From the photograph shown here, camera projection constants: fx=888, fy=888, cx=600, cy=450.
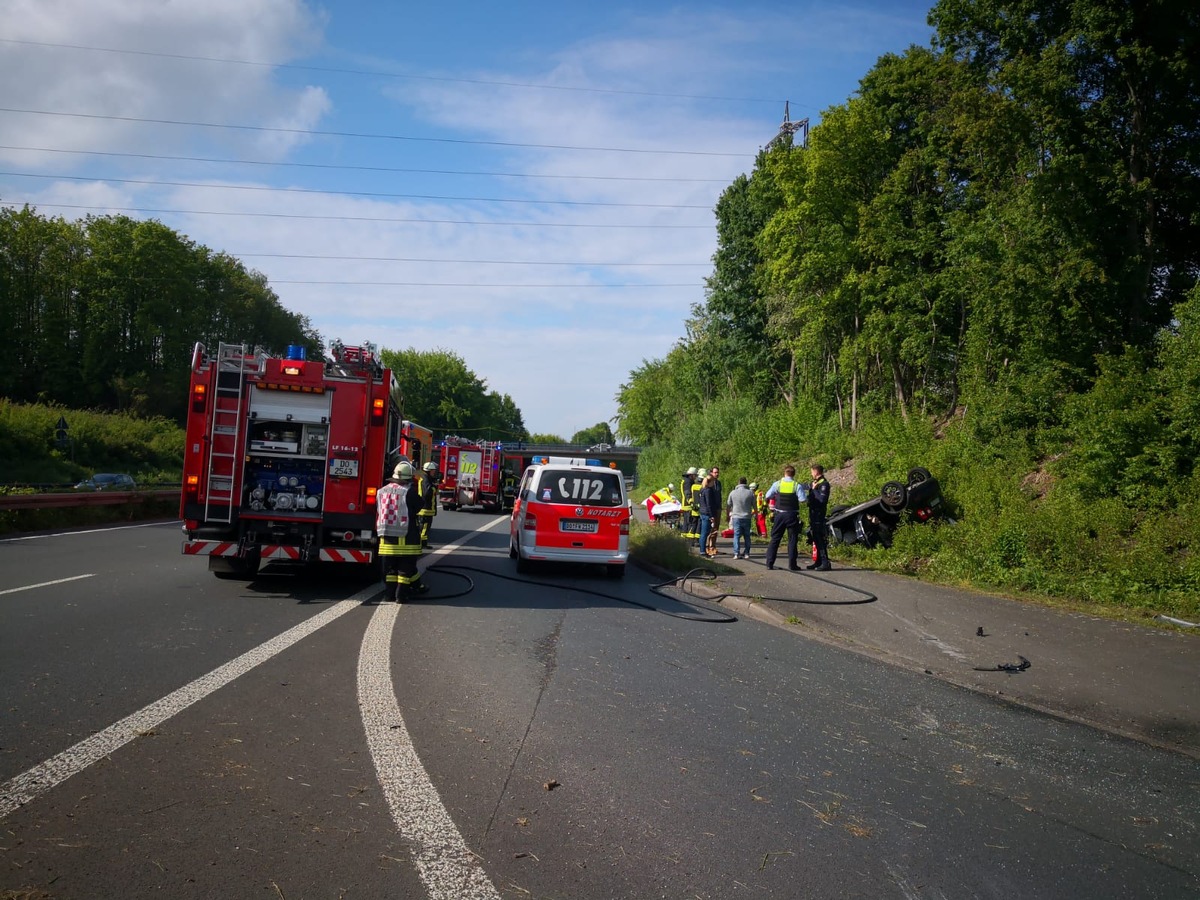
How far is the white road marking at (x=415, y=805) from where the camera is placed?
11.7ft

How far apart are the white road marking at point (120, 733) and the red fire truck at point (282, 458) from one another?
3227mm

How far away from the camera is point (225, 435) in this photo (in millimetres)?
11430

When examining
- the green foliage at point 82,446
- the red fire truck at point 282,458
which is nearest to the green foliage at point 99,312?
the green foliage at point 82,446

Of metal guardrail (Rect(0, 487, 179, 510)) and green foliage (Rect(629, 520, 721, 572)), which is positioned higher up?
green foliage (Rect(629, 520, 721, 572))

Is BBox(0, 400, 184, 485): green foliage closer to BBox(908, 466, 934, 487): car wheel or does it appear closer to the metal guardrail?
the metal guardrail

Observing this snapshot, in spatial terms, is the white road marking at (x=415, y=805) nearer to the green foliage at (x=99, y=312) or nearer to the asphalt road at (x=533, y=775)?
the asphalt road at (x=533, y=775)

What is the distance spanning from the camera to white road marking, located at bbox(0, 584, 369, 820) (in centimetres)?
427

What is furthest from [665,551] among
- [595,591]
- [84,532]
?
[84,532]

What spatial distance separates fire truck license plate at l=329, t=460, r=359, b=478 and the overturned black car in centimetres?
979

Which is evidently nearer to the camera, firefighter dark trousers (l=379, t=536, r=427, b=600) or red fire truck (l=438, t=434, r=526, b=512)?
firefighter dark trousers (l=379, t=536, r=427, b=600)

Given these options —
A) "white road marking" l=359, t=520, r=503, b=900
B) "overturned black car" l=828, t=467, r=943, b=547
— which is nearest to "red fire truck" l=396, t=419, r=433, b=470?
"white road marking" l=359, t=520, r=503, b=900

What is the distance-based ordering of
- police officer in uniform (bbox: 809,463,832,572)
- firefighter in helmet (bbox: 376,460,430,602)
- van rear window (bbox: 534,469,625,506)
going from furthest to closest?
police officer in uniform (bbox: 809,463,832,572) < van rear window (bbox: 534,469,625,506) < firefighter in helmet (bbox: 376,460,430,602)

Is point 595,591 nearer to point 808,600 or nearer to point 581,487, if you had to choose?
point 581,487

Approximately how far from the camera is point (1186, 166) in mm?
16359
